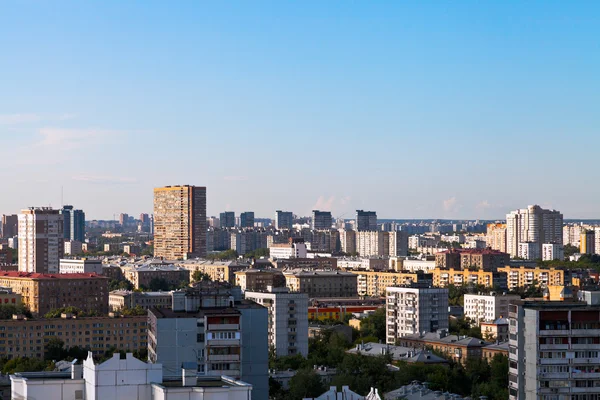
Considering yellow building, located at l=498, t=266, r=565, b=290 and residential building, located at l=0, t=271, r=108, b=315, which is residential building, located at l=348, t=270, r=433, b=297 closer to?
yellow building, located at l=498, t=266, r=565, b=290

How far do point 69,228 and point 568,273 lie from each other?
6722 cm

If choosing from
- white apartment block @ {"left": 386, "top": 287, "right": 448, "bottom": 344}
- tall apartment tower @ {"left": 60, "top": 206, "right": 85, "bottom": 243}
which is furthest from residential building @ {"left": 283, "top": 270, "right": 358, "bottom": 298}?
tall apartment tower @ {"left": 60, "top": 206, "right": 85, "bottom": 243}

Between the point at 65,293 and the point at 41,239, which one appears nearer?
the point at 65,293

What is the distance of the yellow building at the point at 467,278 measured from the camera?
2591 inches

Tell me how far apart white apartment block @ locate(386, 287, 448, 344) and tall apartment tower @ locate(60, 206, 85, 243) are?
8248cm

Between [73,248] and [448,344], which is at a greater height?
[73,248]

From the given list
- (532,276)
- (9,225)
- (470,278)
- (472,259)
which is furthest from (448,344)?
(9,225)

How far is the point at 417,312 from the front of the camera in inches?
1706

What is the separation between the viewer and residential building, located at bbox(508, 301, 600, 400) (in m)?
21.6

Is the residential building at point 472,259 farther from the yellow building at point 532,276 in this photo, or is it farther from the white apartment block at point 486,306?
the white apartment block at point 486,306

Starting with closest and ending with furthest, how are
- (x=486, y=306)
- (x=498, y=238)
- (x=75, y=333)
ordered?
(x=75, y=333)
(x=486, y=306)
(x=498, y=238)

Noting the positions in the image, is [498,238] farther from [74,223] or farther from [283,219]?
[283,219]

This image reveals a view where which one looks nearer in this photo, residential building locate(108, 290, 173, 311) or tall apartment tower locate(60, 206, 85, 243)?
residential building locate(108, 290, 173, 311)

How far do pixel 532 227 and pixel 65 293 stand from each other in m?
61.7
